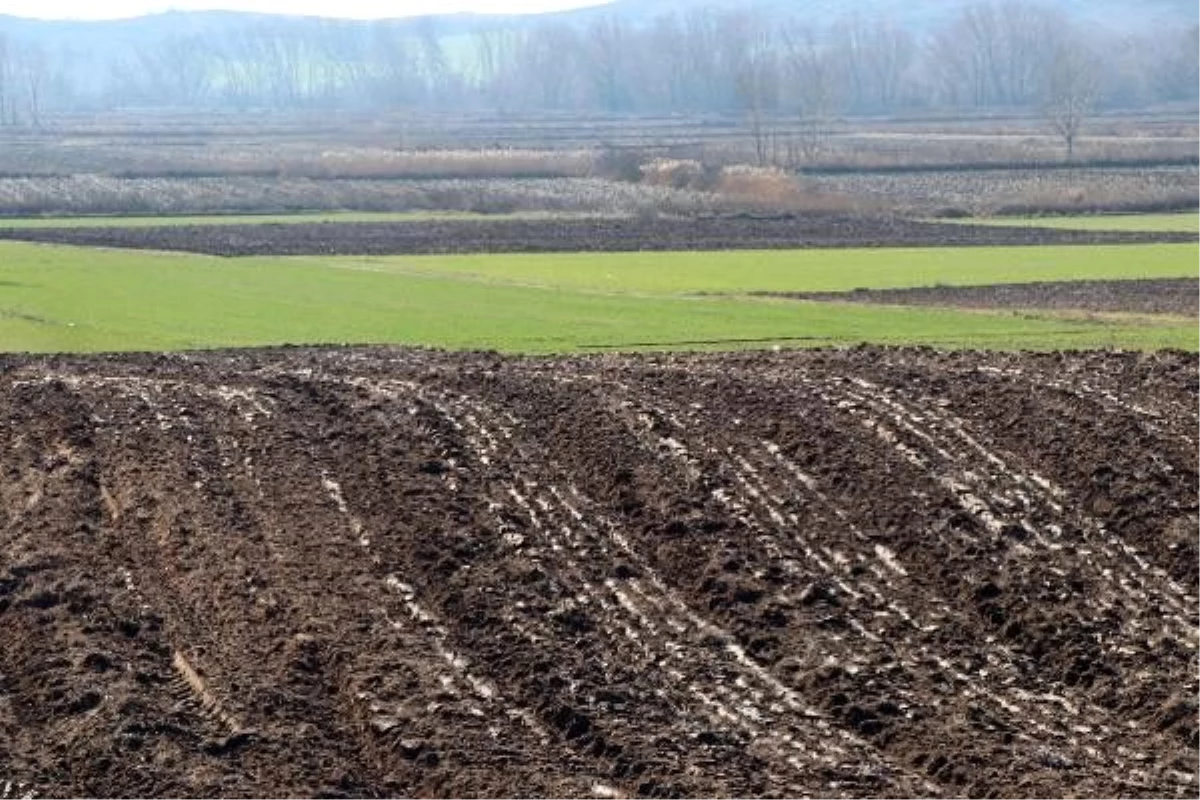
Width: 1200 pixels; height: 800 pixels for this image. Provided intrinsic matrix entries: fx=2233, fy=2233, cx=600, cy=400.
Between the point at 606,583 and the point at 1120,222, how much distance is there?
195 ft

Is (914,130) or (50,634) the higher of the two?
(50,634)

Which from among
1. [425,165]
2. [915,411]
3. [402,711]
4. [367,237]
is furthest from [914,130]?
[402,711]

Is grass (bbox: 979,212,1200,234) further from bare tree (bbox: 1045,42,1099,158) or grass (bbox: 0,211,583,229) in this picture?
bare tree (bbox: 1045,42,1099,158)

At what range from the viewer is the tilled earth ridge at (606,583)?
15516mm

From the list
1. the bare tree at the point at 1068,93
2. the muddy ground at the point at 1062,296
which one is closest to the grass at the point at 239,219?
the muddy ground at the point at 1062,296

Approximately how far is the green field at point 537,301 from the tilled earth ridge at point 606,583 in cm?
756

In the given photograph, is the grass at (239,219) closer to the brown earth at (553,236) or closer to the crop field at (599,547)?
the brown earth at (553,236)

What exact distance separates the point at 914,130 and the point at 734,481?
5945 inches

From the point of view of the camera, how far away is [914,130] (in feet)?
561

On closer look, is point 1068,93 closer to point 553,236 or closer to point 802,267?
point 553,236

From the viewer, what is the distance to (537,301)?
44.9 metres

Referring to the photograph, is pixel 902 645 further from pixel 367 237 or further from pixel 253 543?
pixel 367 237

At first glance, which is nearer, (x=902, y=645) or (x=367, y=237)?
(x=902, y=645)

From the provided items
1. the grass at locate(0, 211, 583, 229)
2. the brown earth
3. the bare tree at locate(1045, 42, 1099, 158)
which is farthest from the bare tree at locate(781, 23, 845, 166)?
the brown earth
